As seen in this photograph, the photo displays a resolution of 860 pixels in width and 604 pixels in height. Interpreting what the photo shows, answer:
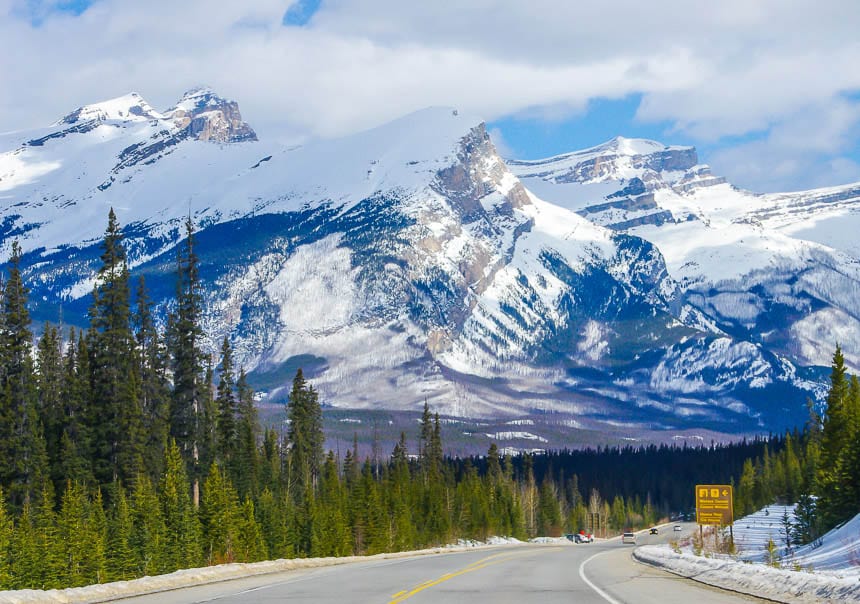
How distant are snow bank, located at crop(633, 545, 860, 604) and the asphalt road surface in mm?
733

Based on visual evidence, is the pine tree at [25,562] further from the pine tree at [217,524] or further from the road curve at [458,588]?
the road curve at [458,588]

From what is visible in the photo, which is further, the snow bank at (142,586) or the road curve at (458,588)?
the road curve at (458,588)

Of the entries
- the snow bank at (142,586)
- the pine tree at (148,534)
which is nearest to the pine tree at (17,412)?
the pine tree at (148,534)

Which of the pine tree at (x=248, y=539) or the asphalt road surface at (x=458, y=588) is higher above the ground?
the asphalt road surface at (x=458, y=588)

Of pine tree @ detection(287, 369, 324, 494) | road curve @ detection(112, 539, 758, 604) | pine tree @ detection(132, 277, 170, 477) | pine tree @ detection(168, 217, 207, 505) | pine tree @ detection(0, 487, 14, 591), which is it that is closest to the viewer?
road curve @ detection(112, 539, 758, 604)

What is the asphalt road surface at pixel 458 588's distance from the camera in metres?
33.8

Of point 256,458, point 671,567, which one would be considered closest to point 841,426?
point 671,567

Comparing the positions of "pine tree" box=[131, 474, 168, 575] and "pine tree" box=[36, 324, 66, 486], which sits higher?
"pine tree" box=[36, 324, 66, 486]

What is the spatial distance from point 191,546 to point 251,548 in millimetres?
7780

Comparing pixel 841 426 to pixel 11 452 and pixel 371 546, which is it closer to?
pixel 371 546

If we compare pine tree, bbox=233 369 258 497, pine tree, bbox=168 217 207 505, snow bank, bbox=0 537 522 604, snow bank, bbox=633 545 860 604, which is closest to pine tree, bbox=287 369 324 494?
pine tree, bbox=233 369 258 497

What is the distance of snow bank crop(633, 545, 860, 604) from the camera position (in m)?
30.9

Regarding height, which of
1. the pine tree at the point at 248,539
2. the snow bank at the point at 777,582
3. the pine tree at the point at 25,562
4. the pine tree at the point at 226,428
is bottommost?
the pine tree at the point at 248,539

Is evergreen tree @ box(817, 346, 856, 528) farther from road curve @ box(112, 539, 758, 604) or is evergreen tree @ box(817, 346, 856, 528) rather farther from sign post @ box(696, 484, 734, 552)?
road curve @ box(112, 539, 758, 604)
